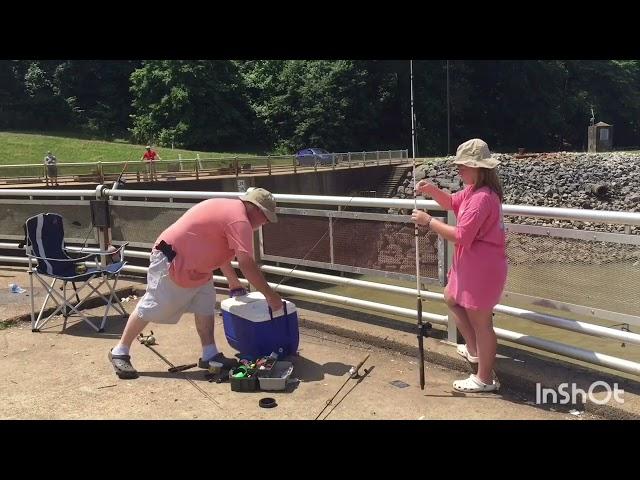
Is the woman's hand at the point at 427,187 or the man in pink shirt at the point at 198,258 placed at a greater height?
the woman's hand at the point at 427,187

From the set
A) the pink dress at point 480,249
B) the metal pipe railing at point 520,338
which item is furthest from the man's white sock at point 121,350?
the pink dress at point 480,249

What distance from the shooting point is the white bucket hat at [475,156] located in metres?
3.86

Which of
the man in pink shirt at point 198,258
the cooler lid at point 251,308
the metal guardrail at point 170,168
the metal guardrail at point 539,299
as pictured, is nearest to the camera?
the metal guardrail at point 539,299

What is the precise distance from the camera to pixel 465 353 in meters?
4.63

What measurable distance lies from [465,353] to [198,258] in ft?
6.89

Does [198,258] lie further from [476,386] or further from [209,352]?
[476,386]

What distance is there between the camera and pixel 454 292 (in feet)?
13.5

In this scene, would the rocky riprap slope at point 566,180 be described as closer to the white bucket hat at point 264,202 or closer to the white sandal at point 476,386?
the white bucket hat at point 264,202

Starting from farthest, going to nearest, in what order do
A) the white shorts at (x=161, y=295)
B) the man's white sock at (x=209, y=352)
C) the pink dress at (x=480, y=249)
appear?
the man's white sock at (x=209, y=352)
the white shorts at (x=161, y=295)
the pink dress at (x=480, y=249)

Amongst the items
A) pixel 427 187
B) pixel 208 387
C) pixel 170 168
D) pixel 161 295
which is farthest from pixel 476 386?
pixel 170 168

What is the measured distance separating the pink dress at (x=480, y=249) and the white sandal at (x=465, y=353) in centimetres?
61

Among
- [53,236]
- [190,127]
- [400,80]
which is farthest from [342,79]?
[53,236]

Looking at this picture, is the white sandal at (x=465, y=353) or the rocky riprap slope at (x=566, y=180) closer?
the white sandal at (x=465, y=353)

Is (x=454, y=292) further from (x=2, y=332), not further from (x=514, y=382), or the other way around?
(x=2, y=332)
